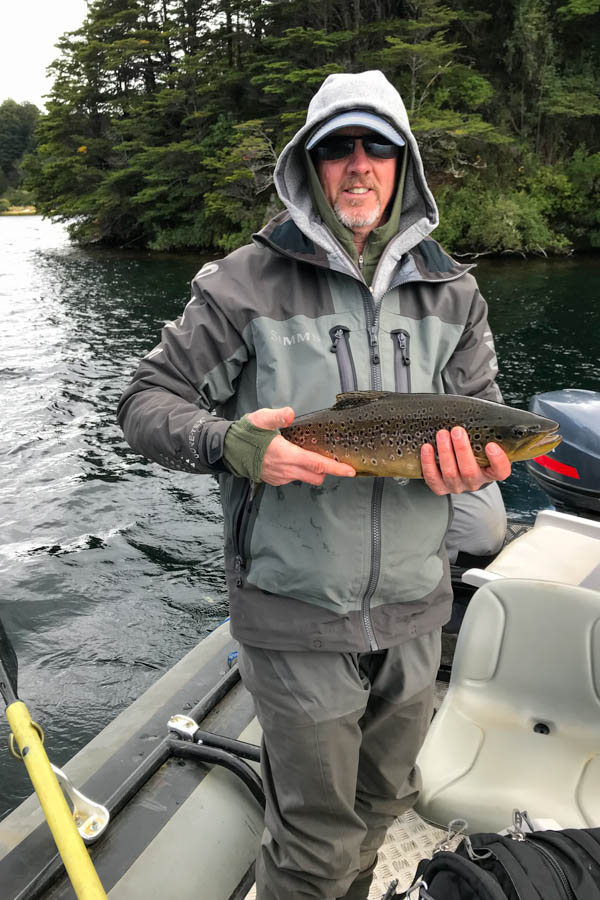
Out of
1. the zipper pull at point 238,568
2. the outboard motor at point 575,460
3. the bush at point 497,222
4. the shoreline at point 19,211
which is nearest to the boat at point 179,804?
the outboard motor at point 575,460

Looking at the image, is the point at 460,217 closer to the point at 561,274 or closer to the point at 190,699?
the point at 561,274

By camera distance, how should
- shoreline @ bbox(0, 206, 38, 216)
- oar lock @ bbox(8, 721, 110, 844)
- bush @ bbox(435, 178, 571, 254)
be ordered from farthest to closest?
shoreline @ bbox(0, 206, 38, 216)
bush @ bbox(435, 178, 571, 254)
oar lock @ bbox(8, 721, 110, 844)

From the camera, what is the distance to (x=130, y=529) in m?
8.59

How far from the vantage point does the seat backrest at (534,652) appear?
8.23 feet

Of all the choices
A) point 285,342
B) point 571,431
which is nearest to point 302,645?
point 285,342

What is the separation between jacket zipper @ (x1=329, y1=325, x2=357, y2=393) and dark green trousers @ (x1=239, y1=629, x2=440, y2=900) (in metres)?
0.77

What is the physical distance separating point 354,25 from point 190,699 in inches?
1423

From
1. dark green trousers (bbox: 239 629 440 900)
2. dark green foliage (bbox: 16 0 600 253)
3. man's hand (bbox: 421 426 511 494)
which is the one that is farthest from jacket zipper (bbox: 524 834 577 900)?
dark green foliage (bbox: 16 0 600 253)

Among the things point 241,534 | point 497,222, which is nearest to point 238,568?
point 241,534

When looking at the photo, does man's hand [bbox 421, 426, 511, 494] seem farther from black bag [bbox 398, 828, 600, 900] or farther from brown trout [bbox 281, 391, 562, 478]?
black bag [bbox 398, 828, 600, 900]

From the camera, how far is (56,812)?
163 cm

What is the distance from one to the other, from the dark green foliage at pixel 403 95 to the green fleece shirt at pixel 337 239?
27835mm

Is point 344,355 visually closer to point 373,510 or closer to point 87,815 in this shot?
point 373,510

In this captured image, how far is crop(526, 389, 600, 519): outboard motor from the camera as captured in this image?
13.9 feet
